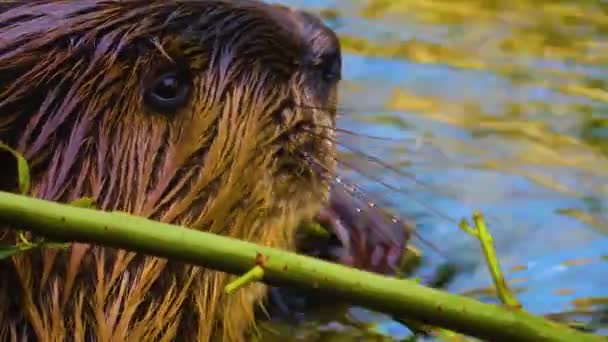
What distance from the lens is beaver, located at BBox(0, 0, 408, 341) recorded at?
1588mm

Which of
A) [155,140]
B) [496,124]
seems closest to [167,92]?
[155,140]

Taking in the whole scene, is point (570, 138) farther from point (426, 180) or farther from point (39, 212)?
point (39, 212)

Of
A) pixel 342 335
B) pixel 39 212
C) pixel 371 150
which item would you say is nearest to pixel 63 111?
pixel 39 212

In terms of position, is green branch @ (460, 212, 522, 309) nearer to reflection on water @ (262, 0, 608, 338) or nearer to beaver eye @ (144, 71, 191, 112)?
beaver eye @ (144, 71, 191, 112)

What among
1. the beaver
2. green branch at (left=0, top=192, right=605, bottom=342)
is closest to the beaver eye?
the beaver

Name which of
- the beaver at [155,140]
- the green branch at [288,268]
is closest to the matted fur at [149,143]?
the beaver at [155,140]

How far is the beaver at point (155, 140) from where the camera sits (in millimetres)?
1588

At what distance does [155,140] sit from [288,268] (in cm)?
66

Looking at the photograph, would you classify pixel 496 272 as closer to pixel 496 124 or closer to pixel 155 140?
pixel 155 140

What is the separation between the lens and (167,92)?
1.68 metres

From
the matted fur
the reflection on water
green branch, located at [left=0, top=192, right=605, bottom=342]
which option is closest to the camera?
green branch, located at [left=0, top=192, right=605, bottom=342]

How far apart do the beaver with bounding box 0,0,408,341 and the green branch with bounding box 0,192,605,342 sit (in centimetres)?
46

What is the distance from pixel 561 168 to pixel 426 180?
298 mm

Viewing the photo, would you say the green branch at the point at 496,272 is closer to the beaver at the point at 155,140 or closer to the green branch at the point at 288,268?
the green branch at the point at 288,268
